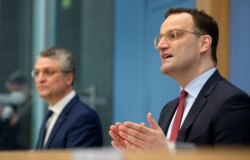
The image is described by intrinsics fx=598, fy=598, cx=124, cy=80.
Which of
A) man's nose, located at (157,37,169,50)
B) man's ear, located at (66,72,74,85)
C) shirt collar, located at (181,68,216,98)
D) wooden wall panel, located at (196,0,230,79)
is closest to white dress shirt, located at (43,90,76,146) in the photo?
man's ear, located at (66,72,74,85)

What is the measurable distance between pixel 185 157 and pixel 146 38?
3.41 m

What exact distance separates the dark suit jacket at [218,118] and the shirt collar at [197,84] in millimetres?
81

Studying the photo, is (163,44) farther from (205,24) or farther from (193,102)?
(193,102)

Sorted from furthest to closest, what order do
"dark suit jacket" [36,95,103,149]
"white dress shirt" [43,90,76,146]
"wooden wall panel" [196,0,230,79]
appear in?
"white dress shirt" [43,90,76,146]
"dark suit jacket" [36,95,103,149]
"wooden wall panel" [196,0,230,79]

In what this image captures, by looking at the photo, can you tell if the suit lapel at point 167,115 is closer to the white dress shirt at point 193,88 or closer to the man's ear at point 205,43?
the white dress shirt at point 193,88

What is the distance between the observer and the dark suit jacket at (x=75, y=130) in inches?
132

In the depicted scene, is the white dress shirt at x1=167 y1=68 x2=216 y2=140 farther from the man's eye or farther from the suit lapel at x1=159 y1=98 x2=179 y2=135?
the man's eye

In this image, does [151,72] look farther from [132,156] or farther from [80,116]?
[132,156]

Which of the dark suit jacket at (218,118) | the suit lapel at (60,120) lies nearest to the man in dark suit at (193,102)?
the dark suit jacket at (218,118)

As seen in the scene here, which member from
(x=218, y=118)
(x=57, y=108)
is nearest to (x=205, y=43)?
(x=218, y=118)

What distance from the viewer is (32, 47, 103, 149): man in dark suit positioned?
3365 mm

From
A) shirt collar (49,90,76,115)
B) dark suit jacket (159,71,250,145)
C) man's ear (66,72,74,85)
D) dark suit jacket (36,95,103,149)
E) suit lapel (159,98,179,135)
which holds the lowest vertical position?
dark suit jacket (36,95,103,149)

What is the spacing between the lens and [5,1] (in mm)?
5750

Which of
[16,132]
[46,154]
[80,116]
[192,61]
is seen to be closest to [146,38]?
[80,116]
